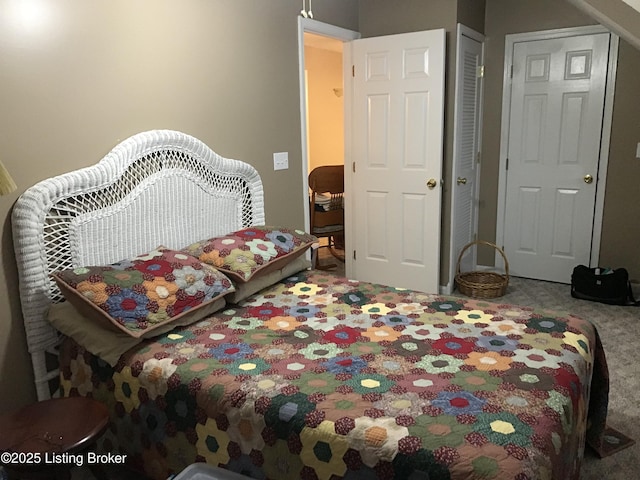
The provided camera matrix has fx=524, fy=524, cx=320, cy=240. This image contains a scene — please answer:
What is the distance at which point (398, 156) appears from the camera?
3.93 meters

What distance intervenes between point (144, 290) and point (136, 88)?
3.35 feet

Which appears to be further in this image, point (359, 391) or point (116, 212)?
point (116, 212)

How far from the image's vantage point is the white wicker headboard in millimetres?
2041

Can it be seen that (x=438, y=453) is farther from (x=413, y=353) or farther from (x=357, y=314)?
(x=357, y=314)

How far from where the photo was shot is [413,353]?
6.12 ft

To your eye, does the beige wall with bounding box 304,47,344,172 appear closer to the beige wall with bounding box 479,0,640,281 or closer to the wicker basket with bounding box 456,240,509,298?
the beige wall with bounding box 479,0,640,281

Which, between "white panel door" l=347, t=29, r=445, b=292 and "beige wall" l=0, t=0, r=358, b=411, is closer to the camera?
"beige wall" l=0, t=0, r=358, b=411

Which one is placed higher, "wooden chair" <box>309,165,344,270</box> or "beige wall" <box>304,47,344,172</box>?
"beige wall" <box>304,47,344,172</box>

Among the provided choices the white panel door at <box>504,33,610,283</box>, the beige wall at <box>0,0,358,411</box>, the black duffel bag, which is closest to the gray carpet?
the black duffel bag

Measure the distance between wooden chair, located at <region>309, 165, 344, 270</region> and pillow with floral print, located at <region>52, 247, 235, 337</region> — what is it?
2612mm

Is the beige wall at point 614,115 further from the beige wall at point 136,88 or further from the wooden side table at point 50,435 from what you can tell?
the wooden side table at point 50,435

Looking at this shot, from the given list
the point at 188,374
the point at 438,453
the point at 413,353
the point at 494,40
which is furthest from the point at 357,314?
the point at 494,40

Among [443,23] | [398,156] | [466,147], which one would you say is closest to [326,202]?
[398,156]

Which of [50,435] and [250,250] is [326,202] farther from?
[50,435]
